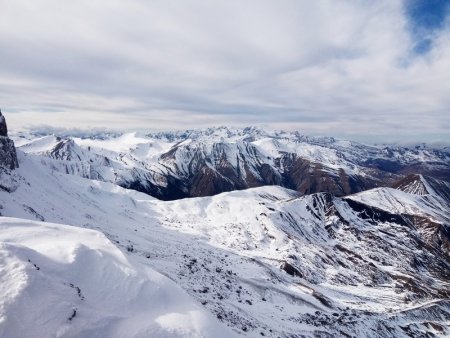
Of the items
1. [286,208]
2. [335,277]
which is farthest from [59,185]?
[286,208]

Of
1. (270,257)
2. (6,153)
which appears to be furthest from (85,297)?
(270,257)

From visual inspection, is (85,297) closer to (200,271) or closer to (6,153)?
(200,271)

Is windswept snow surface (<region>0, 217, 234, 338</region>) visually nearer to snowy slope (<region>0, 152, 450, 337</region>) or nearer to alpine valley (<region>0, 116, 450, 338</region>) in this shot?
alpine valley (<region>0, 116, 450, 338</region>)

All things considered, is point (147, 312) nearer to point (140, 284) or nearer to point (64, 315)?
point (140, 284)

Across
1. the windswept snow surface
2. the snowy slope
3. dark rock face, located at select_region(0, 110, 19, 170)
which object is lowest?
the snowy slope

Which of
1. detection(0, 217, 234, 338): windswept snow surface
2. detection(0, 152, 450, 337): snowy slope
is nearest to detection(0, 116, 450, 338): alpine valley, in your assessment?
detection(0, 217, 234, 338): windswept snow surface
